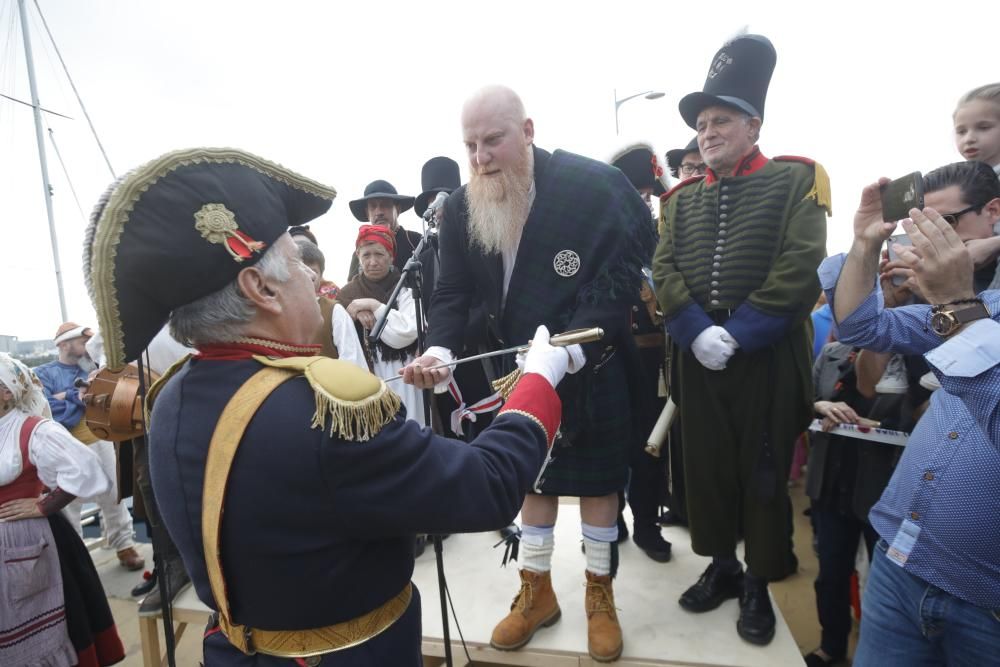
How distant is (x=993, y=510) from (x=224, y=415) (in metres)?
1.71

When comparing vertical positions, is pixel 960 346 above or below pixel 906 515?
above

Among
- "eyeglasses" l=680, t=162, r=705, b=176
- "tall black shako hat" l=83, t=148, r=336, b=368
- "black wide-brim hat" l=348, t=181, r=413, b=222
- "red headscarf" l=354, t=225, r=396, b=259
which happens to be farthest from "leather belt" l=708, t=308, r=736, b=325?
"black wide-brim hat" l=348, t=181, r=413, b=222

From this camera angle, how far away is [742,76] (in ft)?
6.91

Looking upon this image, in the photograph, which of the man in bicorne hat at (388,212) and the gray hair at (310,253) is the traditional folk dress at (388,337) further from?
the man in bicorne hat at (388,212)

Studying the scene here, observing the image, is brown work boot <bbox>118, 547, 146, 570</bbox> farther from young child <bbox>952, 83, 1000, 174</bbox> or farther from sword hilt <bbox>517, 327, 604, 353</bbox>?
young child <bbox>952, 83, 1000, 174</bbox>

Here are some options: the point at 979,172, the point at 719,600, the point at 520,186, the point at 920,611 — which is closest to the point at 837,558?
the point at 719,600

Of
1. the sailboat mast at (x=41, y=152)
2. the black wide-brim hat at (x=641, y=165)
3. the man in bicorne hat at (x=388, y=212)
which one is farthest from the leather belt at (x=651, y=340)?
the sailboat mast at (x=41, y=152)

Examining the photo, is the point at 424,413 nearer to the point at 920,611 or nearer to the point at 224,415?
the point at 224,415

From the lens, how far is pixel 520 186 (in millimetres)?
2123

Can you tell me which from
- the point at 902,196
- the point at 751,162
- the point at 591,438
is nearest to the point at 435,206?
the point at 591,438

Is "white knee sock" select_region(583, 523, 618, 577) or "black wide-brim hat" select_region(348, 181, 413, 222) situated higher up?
"black wide-brim hat" select_region(348, 181, 413, 222)

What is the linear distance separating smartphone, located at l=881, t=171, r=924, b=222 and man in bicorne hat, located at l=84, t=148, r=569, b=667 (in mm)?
1093

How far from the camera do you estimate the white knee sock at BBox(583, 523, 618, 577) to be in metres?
2.09

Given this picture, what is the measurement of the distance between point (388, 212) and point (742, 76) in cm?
282
